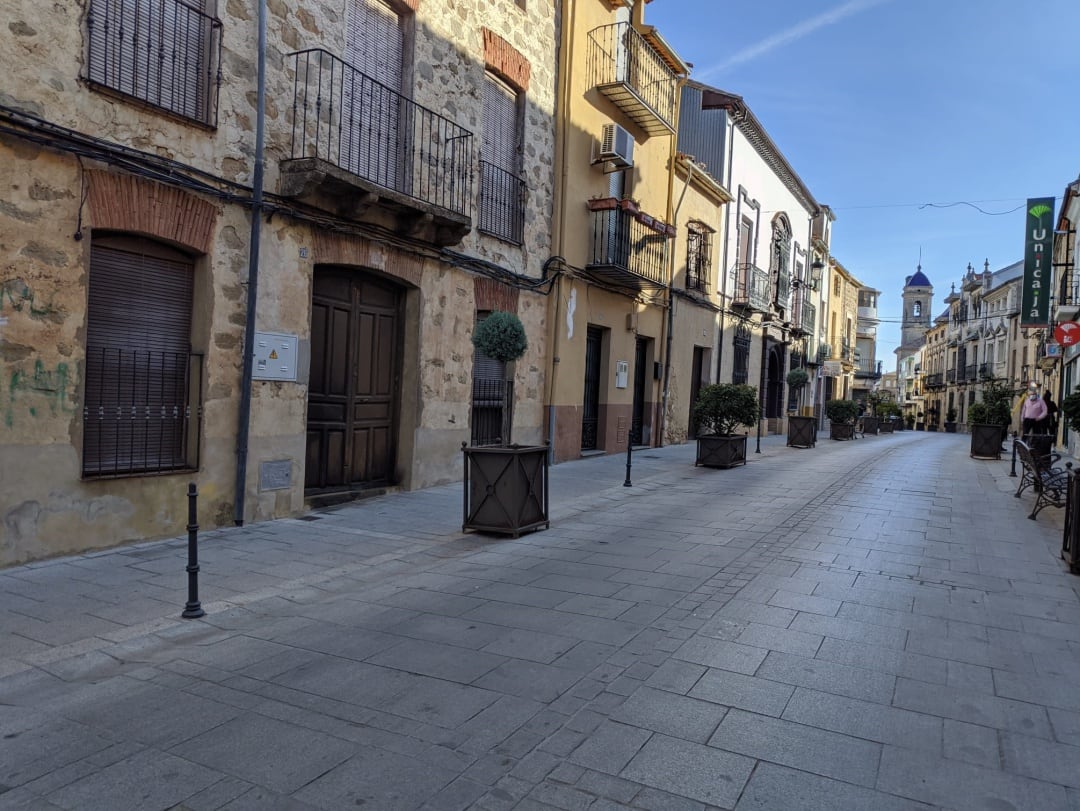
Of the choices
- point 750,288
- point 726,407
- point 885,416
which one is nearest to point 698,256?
point 750,288

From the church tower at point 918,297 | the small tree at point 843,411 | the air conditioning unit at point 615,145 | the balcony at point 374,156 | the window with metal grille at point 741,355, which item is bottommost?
the small tree at point 843,411

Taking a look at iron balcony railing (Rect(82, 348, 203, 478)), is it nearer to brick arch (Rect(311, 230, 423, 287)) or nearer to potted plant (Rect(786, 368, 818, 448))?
brick arch (Rect(311, 230, 423, 287))

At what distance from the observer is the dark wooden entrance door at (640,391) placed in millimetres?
17734

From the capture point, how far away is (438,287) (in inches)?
403

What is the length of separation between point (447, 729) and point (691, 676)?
4.53ft

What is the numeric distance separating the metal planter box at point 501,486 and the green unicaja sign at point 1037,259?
17.4 metres

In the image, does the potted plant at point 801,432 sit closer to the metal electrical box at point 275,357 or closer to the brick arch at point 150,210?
the metal electrical box at point 275,357

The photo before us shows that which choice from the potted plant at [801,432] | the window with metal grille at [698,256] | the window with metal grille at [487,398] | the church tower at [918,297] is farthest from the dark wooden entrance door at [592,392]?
the church tower at [918,297]

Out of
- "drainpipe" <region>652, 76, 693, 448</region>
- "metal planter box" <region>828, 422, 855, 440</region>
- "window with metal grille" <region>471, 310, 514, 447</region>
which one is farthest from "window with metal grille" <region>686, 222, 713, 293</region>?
"metal planter box" <region>828, 422, 855, 440</region>

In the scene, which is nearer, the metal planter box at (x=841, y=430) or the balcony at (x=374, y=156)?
the balcony at (x=374, y=156)

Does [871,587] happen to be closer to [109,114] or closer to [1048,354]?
[109,114]

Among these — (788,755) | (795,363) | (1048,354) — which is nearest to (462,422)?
(788,755)

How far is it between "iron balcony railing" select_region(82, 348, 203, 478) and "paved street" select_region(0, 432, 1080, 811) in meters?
0.80

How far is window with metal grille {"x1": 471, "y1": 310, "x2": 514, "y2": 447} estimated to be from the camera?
11.6m
